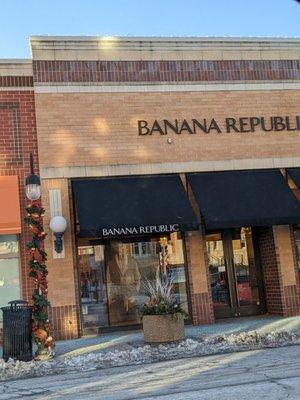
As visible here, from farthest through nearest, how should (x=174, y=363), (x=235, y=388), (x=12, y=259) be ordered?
1. (x=12, y=259)
2. (x=174, y=363)
3. (x=235, y=388)

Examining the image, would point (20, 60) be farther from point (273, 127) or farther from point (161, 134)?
point (273, 127)

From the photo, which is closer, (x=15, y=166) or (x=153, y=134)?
(x=15, y=166)

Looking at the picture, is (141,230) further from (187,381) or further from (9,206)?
(187,381)

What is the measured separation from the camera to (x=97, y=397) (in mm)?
7168

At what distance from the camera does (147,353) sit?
34.8 feet

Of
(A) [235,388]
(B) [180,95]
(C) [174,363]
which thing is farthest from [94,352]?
(B) [180,95]

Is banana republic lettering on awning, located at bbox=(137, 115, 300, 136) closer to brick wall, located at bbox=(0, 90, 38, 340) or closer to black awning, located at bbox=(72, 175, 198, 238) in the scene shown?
black awning, located at bbox=(72, 175, 198, 238)

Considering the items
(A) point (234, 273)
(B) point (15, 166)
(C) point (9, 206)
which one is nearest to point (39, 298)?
(C) point (9, 206)

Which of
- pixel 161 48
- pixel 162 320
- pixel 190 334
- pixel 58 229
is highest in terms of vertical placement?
pixel 161 48

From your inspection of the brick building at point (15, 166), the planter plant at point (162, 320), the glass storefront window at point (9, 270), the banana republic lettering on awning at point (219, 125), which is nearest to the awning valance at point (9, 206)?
the brick building at point (15, 166)

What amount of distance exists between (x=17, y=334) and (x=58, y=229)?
3149 millimetres

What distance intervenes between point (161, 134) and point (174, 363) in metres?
6.83

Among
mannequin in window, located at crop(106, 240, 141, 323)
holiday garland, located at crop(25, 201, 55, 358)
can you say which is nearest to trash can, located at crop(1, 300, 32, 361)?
holiday garland, located at crop(25, 201, 55, 358)

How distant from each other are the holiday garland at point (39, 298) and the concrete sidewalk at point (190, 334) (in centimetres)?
44
